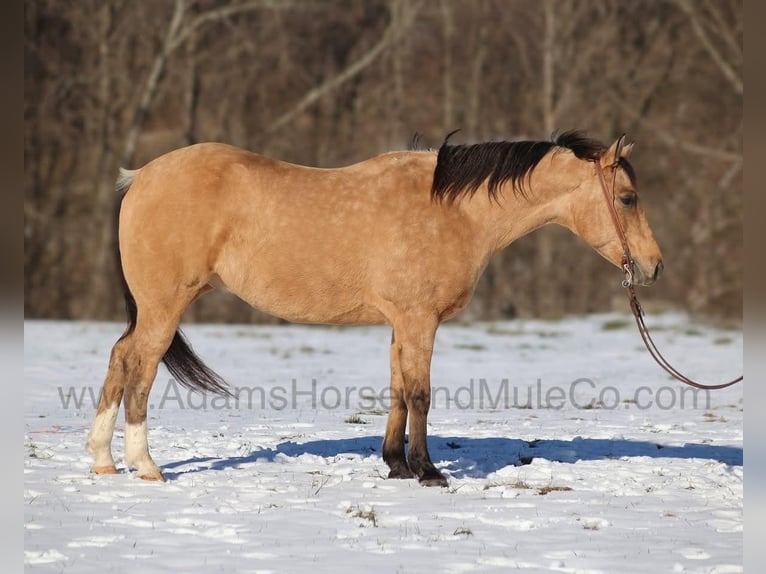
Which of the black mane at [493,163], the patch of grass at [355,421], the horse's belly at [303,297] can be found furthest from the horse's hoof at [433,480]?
the patch of grass at [355,421]

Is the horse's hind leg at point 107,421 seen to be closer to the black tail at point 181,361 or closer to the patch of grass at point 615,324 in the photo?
the black tail at point 181,361

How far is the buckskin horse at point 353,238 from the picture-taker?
20.7 ft

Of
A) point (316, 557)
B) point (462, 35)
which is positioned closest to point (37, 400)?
point (316, 557)

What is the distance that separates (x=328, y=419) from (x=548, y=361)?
5.71 meters

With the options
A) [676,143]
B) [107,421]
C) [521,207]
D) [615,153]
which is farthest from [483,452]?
[676,143]

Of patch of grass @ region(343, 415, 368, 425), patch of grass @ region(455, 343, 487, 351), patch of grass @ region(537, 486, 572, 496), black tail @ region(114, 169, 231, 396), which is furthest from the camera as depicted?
patch of grass @ region(455, 343, 487, 351)

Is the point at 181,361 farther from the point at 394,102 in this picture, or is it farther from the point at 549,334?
the point at 394,102

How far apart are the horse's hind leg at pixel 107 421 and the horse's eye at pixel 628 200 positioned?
3603 millimetres

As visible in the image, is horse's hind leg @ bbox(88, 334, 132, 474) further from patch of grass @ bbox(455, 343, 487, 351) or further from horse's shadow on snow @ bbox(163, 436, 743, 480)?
patch of grass @ bbox(455, 343, 487, 351)

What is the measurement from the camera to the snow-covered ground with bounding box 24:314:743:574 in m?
4.68

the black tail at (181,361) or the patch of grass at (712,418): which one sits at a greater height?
the black tail at (181,361)

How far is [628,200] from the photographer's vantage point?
641 centimetres

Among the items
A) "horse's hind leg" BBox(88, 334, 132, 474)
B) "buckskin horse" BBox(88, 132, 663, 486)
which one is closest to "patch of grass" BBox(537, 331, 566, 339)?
"buckskin horse" BBox(88, 132, 663, 486)
